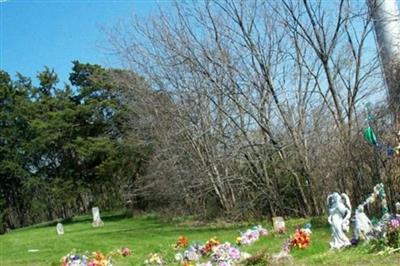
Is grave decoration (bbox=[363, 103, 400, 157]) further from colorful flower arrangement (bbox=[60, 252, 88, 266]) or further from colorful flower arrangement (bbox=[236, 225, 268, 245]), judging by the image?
colorful flower arrangement (bbox=[60, 252, 88, 266])

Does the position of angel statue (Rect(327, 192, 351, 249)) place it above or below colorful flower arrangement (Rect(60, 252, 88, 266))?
above

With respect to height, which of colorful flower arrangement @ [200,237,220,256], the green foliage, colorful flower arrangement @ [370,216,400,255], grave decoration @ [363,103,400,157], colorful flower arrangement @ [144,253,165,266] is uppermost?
the green foliage

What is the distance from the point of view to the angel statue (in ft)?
23.5

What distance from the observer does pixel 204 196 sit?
72.8 feet

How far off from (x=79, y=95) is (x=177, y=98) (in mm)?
22049

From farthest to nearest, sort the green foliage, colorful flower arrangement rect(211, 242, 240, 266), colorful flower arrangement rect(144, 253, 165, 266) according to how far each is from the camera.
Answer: the green foliage
colorful flower arrangement rect(144, 253, 165, 266)
colorful flower arrangement rect(211, 242, 240, 266)

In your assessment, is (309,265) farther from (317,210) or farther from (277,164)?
(277,164)

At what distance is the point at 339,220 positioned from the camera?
289 inches

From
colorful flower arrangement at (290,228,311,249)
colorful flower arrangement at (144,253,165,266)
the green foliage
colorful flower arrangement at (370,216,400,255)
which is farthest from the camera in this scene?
the green foliage

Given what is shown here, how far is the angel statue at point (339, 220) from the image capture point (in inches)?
282

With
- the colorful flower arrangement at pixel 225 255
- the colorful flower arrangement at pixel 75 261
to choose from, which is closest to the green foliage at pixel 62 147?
the colorful flower arrangement at pixel 75 261

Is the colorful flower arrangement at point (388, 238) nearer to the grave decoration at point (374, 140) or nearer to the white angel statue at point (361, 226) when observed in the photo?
the white angel statue at point (361, 226)

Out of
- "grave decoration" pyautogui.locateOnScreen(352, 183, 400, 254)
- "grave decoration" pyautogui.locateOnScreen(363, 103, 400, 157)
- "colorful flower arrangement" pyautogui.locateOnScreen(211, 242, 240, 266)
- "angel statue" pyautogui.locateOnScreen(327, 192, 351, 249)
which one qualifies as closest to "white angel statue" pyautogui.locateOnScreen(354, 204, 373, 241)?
"grave decoration" pyautogui.locateOnScreen(352, 183, 400, 254)

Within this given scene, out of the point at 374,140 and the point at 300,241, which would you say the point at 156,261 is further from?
the point at 374,140
